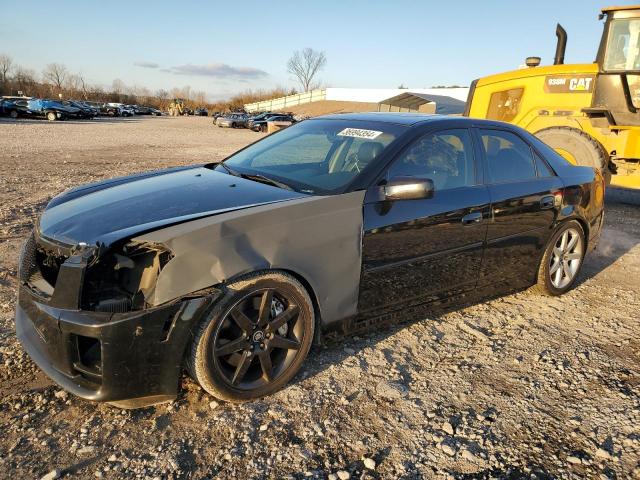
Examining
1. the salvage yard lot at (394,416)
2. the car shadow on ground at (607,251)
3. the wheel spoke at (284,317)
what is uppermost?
the wheel spoke at (284,317)

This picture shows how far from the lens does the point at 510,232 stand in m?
3.84

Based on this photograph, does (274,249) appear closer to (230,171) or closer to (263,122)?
(230,171)

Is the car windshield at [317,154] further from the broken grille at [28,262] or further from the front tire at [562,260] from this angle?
the front tire at [562,260]

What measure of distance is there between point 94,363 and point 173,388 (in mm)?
392

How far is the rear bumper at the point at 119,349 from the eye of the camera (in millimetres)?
2215

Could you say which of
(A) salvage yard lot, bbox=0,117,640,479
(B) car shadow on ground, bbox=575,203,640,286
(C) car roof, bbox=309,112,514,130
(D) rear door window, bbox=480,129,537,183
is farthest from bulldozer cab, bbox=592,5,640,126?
(A) salvage yard lot, bbox=0,117,640,479

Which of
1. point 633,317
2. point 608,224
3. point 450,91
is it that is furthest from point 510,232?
point 450,91

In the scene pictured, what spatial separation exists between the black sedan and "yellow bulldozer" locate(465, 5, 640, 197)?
14.7 feet

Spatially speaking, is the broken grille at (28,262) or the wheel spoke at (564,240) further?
the wheel spoke at (564,240)

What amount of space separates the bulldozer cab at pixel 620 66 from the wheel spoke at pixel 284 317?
7361 mm

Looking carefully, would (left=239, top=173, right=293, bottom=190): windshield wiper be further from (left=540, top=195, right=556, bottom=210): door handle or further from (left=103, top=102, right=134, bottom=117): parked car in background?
(left=103, top=102, right=134, bottom=117): parked car in background

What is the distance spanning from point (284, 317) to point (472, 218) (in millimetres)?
1633

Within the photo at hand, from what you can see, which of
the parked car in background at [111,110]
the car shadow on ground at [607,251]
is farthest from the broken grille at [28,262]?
the parked car in background at [111,110]

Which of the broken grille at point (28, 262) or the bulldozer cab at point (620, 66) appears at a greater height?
the bulldozer cab at point (620, 66)
